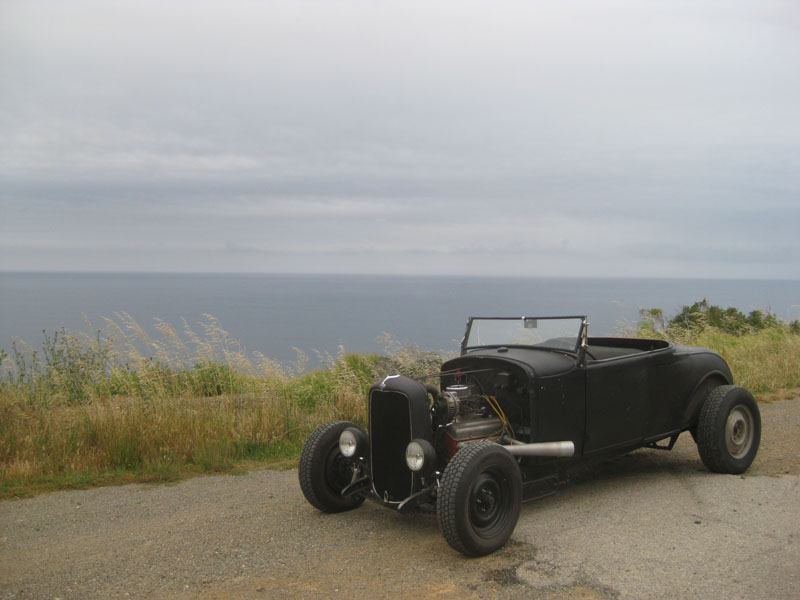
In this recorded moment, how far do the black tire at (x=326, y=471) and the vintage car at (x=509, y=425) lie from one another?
0.04 ft

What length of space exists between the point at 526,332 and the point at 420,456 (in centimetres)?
226

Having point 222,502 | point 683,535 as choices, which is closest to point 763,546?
point 683,535

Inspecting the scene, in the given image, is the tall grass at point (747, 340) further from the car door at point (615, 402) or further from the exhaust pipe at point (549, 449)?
the exhaust pipe at point (549, 449)

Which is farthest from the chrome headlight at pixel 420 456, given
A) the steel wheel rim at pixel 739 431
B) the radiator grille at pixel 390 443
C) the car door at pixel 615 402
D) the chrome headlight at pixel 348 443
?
the steel wheel rim at pixel 739 431

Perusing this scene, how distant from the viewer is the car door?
631 cm

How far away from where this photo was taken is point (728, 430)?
707cm

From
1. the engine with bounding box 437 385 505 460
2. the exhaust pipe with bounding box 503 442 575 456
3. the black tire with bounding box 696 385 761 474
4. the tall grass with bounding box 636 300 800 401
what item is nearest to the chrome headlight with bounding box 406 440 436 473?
the engine with bounding box 437 385 505 460

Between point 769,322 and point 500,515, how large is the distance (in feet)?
58.8

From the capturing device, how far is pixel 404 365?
506 inches

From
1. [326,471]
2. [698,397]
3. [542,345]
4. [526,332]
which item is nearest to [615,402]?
[542,345]

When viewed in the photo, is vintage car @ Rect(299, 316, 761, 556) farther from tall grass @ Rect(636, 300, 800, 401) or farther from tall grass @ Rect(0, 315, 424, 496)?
tall grass @ Rect(636, 300, 800, 401)

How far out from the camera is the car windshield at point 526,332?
653cm

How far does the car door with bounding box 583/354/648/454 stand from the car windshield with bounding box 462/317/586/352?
0.34 m

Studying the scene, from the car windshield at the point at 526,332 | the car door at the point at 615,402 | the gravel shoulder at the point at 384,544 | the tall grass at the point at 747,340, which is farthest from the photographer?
the tall grass at the point at 747,340
